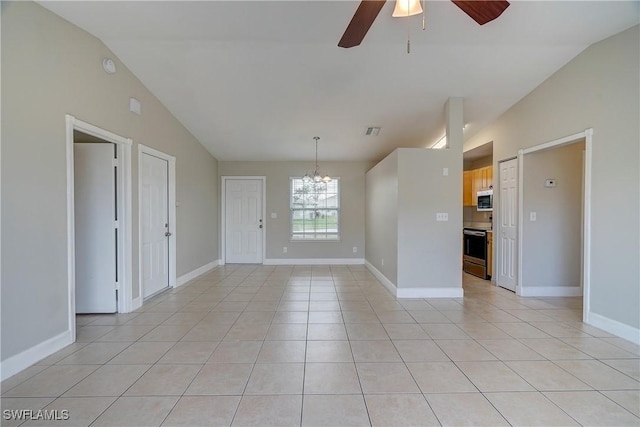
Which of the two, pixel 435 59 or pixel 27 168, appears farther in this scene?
pixel 435 59

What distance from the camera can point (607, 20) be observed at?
2809mm

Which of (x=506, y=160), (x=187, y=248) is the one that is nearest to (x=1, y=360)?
(x=187, y=248)

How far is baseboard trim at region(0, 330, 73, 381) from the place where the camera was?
84.9 inches

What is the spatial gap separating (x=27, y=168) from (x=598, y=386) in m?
4.51

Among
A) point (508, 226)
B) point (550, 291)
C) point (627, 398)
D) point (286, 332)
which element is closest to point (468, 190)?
point (508, 226)

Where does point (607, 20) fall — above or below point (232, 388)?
above

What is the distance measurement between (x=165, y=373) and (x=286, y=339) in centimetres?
103

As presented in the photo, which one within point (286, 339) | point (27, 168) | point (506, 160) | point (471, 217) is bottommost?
point (286, 339)

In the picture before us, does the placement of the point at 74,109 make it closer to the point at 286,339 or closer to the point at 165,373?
the point at 165,373

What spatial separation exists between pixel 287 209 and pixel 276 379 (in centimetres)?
495

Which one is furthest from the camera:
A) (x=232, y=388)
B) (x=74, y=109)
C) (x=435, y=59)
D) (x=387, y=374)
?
(x=435, y=59)

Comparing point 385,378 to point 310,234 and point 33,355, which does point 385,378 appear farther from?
point 310,234

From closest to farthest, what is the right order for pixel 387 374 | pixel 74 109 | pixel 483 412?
pixel 483 412
pixel 387 374
pixel 74 109

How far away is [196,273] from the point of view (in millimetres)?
5582
